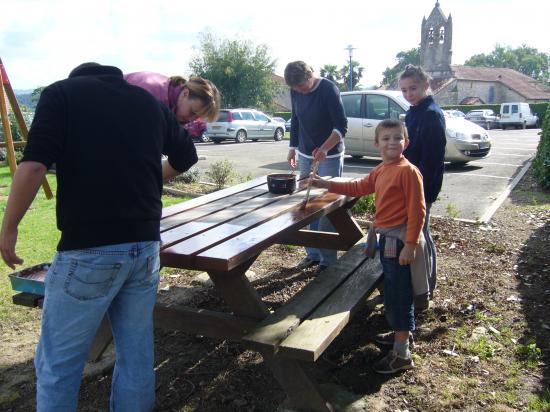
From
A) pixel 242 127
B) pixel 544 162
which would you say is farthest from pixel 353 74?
pixel 544 162

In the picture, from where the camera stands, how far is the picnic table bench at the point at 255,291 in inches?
87.7

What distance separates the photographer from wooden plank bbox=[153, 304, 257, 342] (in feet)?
8.52

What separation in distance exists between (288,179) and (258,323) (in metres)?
1.42

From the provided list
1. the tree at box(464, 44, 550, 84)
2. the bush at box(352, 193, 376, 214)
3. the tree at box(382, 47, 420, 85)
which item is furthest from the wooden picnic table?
the tree at box(464, 44, 550, 84)

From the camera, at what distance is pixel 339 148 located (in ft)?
14.2

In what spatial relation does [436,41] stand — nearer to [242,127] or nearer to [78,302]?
[242,127]

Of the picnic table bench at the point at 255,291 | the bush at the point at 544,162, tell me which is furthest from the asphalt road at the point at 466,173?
the picnic table bench at the point at 255,291

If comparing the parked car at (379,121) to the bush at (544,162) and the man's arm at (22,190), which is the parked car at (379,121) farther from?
the man's arm at (22,190)

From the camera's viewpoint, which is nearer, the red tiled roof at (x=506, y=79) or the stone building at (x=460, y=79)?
the stone building at (x=460, y=79)

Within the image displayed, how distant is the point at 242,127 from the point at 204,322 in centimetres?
1873

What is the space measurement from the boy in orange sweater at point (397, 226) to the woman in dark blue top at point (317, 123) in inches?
48.3

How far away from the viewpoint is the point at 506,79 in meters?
56.2

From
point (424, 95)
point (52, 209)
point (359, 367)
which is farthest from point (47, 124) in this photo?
point (52, 209)

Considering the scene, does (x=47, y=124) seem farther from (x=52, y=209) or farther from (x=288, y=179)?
(x=52, y=209)
